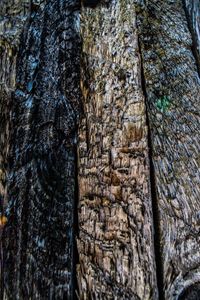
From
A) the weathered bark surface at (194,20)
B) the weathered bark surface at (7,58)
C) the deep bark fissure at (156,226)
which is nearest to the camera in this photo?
the deep bark fissure at (156,226)

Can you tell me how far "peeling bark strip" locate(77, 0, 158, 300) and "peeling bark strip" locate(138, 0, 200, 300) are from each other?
49mm

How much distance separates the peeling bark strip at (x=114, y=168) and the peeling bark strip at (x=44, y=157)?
0.05 metres

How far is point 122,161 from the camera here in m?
1.27

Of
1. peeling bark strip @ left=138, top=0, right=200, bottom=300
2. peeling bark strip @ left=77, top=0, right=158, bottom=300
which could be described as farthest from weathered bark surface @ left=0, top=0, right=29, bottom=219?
peeling bark strip @ left=138, top=0, right=200, bottom=300

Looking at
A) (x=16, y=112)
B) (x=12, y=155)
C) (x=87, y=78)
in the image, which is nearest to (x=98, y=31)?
(x=87, y=78)

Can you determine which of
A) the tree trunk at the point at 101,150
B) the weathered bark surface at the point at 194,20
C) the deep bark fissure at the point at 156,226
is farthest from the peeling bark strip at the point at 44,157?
the weathered bark surface at the point at 194,20

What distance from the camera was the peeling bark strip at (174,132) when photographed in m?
1.19

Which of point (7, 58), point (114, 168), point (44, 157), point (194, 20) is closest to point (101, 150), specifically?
point (114, 168)

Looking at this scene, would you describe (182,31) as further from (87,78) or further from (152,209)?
(152,209)

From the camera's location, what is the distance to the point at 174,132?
1328 millimetres

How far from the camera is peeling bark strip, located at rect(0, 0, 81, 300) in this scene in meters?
1.24

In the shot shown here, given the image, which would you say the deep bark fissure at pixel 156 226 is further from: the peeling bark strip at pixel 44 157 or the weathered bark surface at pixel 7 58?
the weathered bark surface at pixel 7 58

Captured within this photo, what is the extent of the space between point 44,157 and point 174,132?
45 cm

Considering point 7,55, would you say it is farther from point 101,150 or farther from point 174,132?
point 174,132
